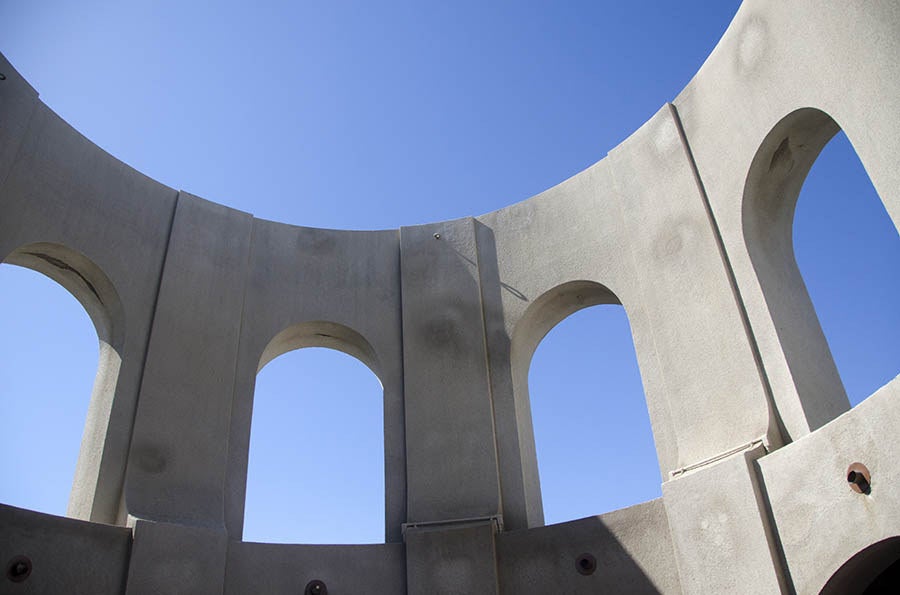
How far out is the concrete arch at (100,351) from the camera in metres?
8.45

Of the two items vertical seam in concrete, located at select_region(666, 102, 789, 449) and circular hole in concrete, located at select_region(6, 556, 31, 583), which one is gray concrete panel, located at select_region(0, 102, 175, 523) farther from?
vertical seam in concrete, located at select_region(666, 102, 789, 449)

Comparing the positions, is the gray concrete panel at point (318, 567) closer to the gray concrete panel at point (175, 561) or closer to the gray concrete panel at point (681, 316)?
the gray concrete panel at point (175, 561)

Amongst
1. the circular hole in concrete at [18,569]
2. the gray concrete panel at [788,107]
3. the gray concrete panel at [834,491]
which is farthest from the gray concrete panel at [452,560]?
the circular hole in concrete at [18,569]

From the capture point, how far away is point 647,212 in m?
9.57

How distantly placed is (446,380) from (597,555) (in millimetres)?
2971

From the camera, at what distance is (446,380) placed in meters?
10.2

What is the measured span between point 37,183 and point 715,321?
7743 millimetres

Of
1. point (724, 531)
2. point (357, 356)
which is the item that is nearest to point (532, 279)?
point (357, 356)

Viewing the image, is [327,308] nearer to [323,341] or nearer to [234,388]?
[323,341]

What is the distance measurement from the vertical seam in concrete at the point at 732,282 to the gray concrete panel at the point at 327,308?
4333 mm

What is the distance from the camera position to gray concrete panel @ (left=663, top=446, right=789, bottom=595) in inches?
272

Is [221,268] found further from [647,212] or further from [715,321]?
[715,321]

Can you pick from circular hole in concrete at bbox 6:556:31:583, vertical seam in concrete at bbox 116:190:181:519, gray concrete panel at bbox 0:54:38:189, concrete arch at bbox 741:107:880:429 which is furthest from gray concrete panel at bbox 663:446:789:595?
gray concrete panel at bbox 0:54:38:189

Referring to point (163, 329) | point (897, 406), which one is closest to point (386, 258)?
point (163, 329)
